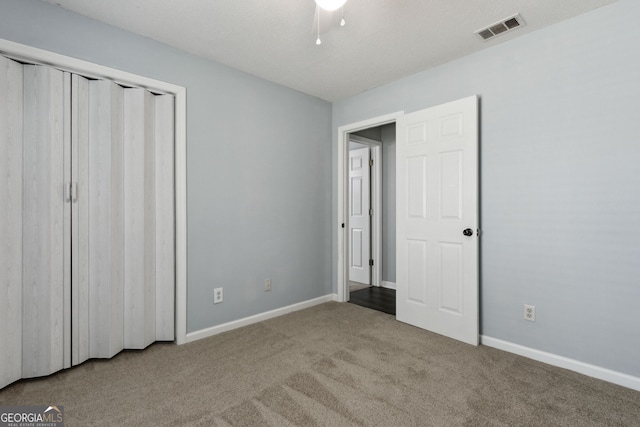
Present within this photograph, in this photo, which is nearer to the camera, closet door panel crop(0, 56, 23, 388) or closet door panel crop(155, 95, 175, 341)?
closet door panel crop(0, 56, 23, 388)

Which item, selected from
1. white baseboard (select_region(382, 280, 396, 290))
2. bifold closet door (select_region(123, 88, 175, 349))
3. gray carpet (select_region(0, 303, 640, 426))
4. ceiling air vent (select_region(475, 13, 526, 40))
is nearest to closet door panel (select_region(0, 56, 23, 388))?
gray carpet (select_region(0, 303, 640, 426))

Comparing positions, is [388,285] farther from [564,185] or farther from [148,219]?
[148,219]

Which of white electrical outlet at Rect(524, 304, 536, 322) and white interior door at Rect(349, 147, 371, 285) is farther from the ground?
white interior door at Rect(349, 147, 371, 285)

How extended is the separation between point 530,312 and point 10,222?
12.2 ft

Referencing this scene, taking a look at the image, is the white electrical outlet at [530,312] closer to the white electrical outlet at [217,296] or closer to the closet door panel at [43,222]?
the white electrical outlet at [217,296]

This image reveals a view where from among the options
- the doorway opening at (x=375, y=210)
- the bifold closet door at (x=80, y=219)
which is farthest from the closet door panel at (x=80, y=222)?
the doorway opening at (x=375, y=210)

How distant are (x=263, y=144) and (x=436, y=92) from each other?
1.82 m

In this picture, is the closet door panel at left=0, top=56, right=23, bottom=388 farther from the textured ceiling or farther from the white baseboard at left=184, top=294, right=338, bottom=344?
the white baseboard at left=184, top=294, right=338, bottom=344

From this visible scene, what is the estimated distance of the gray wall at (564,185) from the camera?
6.59 feet

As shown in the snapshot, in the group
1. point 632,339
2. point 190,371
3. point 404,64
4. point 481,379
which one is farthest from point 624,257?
point 190,371

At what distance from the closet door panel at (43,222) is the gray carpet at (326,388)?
0.24 meters

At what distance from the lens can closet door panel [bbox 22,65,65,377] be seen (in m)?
2.00

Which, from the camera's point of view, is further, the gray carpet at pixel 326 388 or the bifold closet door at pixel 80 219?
the bifold closet door at pixel 80 219

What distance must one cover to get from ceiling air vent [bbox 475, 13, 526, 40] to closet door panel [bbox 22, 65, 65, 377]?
3121 millimetres
